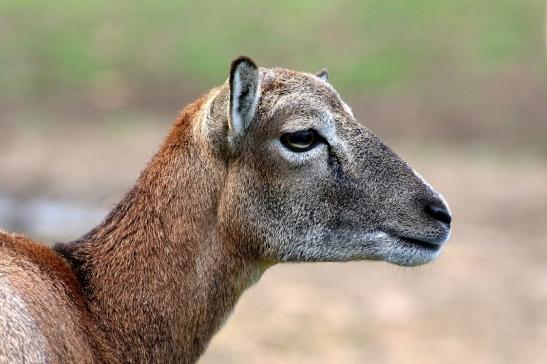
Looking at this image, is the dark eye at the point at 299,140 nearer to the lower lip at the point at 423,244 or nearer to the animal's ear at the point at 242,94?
the animal's ear at the point at 242,94

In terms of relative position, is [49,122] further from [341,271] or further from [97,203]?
[341,271]

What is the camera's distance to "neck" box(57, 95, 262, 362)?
5.96 m

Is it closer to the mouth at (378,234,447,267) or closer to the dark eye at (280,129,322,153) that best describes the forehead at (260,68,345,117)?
the dark eye at (280,129,322,153)

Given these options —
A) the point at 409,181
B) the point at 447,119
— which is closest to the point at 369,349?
the point at 409,181

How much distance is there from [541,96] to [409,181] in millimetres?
14471

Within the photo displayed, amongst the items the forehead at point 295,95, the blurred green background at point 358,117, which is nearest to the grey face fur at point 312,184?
the forehead at point 295,95

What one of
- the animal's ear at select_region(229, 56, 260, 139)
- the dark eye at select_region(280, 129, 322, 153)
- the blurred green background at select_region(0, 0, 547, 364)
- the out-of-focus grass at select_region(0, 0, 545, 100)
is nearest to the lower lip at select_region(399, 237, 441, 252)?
the dark eye at select_region(280, 129, 322, 153)

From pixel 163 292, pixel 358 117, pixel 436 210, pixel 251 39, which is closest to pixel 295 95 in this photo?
pixel 436 210

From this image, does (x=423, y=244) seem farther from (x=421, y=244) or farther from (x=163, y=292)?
(x=163, y=292)

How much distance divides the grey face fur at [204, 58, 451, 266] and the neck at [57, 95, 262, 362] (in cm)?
14

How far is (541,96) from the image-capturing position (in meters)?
20.0

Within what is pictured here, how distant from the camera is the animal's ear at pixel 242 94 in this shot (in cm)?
580

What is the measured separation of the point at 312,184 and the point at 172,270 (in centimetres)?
96

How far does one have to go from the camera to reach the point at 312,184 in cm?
611
